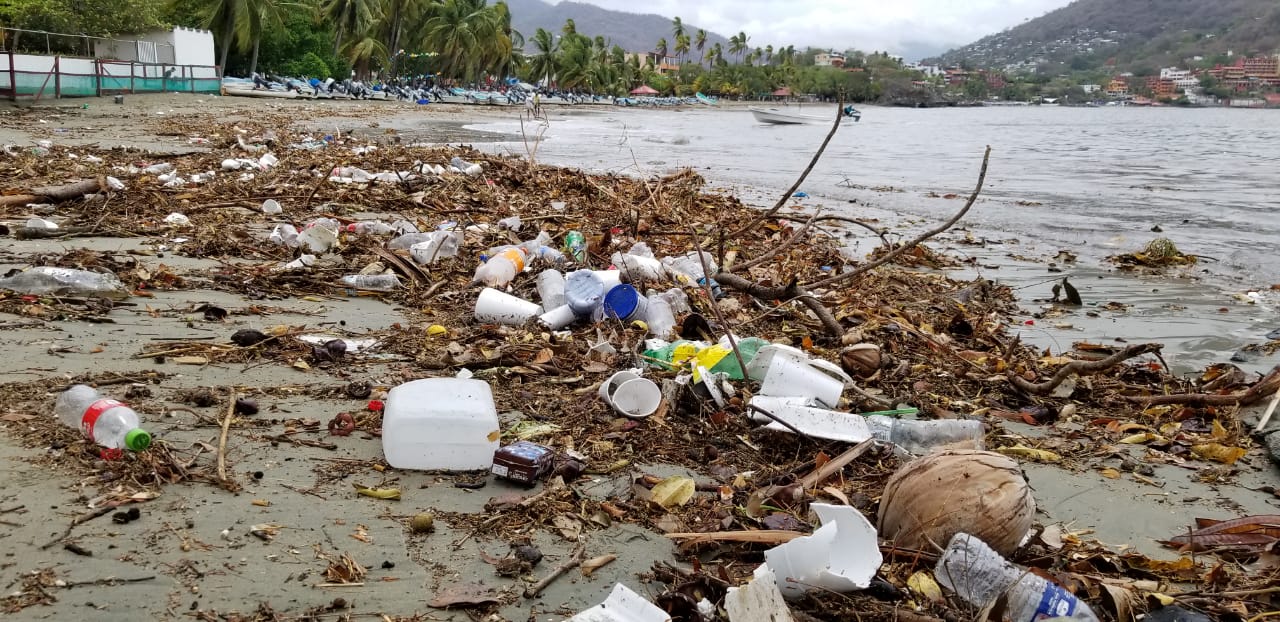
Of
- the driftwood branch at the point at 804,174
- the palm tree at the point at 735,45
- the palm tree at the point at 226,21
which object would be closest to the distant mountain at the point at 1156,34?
the palm tree at the point at 735,45

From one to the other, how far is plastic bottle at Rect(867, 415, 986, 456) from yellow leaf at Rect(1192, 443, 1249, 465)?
93 centimetres

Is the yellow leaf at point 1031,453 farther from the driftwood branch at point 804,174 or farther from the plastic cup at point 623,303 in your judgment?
the plastic cup at point 623,303

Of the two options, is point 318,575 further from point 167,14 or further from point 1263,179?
point 167,14

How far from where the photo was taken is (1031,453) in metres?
3.14

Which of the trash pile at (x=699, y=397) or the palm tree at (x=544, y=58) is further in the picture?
the palm tree at (x=544, y=58)

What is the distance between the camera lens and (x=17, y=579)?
1745mm

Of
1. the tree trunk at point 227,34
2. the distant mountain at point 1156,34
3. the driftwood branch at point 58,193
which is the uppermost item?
the distant mountain at point 1156,34

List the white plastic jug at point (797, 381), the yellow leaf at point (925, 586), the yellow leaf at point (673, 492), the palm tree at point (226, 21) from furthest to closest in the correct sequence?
the palm tree at point (226, 21) < the white plastic jug at point (797, 381) < the yellow leaf at point (673, 492) < the yellow leaf at point (925, 586)

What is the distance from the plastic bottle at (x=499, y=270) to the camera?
16.0ft

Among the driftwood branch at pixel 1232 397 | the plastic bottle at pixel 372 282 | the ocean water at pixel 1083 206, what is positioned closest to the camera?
the driftwood branch at pixel 1232 397

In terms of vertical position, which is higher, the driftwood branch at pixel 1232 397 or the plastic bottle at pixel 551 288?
the driftwood branch at pixel 1232 397

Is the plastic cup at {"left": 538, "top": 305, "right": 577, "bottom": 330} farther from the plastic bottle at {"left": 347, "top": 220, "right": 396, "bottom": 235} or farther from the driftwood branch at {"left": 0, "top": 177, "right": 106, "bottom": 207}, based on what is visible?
the driftwood branch at {"left": 0, "top": 177, "right": 106, "bottom": 207}

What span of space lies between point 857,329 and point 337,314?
277 centimetres

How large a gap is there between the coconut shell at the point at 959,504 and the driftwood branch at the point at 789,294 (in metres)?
1.69
